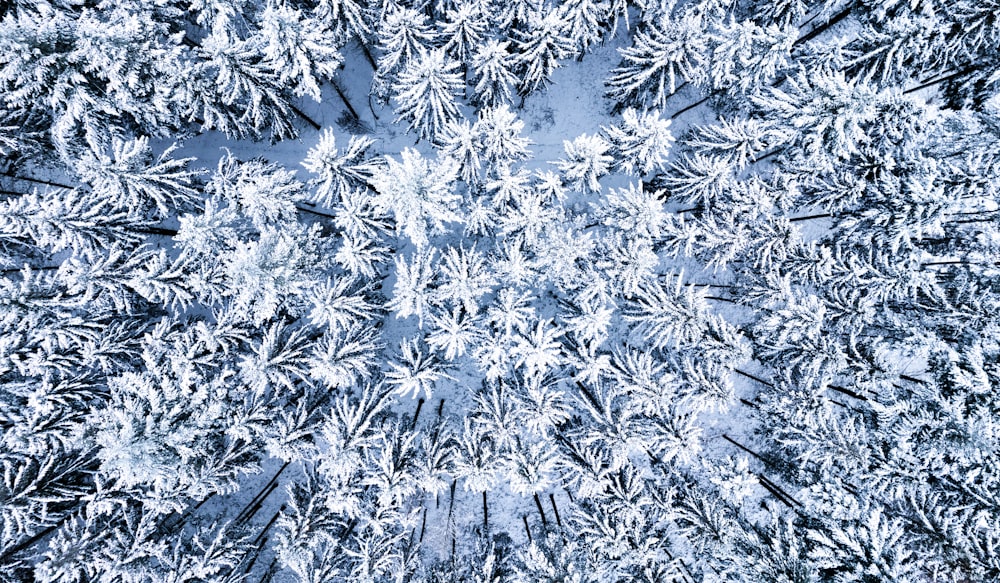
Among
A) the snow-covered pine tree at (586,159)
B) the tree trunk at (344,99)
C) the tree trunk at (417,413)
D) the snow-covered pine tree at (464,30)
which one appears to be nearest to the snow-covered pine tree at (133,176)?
the tree trunk at (344,99)

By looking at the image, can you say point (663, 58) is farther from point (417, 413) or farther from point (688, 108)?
point (417, 413)

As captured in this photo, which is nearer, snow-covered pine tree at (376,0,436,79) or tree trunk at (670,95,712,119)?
snow-covered pine tree at (376,0,436,79)

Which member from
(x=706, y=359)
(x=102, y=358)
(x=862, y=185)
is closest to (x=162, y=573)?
(x=102, y=358)

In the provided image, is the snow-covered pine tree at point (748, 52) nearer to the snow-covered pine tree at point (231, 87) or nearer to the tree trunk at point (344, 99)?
the tree trunk at point (344, 99)

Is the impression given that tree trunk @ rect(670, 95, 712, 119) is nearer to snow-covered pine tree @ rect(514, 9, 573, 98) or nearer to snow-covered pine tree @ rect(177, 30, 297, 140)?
snow-covered pine tree @ rect(514, 9, 573, 98)

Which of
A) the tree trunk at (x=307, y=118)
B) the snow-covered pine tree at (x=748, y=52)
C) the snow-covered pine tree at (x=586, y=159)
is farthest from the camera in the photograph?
the tree trunk at (x=307, y=118)

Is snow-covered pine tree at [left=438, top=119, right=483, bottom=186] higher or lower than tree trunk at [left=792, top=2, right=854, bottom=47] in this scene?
lower

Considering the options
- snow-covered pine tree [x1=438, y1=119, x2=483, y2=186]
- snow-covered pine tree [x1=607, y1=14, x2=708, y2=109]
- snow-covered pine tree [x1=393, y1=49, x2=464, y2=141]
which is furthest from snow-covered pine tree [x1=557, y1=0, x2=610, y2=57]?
snow-covered pine tree [x1=438, y1=119, x2=483, y2=186]

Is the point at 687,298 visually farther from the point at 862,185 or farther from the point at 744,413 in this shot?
the point at 744,413

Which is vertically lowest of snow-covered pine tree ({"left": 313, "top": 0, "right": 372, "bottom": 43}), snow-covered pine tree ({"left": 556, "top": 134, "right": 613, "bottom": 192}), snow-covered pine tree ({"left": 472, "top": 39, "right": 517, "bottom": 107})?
snow-covered pine tree ({"left": 556, "top": 134, "right": 613, "bottom": 192})
